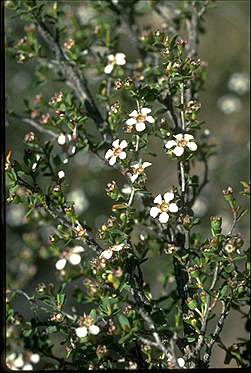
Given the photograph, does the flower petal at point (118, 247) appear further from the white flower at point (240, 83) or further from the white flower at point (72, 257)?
the white flower at point (240, 83)

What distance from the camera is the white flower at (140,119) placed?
4.46 feet

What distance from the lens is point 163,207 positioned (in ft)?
4.40

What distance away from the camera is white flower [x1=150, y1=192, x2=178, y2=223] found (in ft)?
4.33

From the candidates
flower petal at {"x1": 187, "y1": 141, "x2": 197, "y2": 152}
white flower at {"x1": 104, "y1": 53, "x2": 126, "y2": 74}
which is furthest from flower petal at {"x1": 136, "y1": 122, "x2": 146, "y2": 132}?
white flower at {"x1": 104, "y1": 53, "x2": 126, "y2": 74}

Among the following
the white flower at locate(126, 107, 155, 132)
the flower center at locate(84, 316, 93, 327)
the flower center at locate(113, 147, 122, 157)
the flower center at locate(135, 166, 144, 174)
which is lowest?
the flower center at locate(84, 316, 93, 327)

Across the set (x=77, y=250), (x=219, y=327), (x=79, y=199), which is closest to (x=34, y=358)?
(x=77, y=250)

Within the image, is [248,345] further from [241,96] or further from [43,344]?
[241,96]

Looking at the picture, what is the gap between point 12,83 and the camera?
11.0ft

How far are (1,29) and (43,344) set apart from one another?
3.45 feet

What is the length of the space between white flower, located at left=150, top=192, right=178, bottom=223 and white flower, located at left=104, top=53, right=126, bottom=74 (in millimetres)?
559

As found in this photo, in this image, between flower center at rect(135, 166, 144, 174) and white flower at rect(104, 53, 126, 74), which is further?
white flower at rect(104, 53, 126, 74)

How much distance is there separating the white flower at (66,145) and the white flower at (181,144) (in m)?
0.36

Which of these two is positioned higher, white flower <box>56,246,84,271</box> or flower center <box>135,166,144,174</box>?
flower center <box>135,166,144,174</box>

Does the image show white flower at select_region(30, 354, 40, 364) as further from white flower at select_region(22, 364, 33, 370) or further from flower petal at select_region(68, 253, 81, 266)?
flower petal at select_region(68, 253, 81, 266)
